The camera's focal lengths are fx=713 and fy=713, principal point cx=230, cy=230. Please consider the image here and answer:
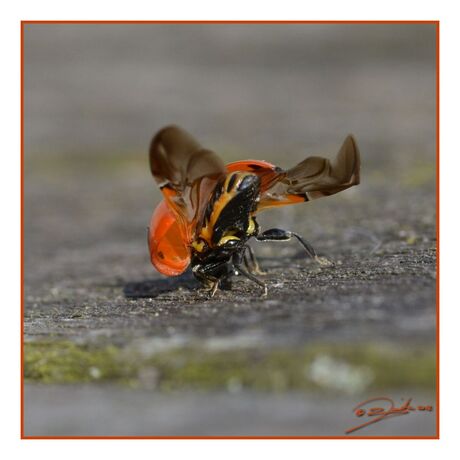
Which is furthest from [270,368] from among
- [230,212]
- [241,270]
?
[230,212]

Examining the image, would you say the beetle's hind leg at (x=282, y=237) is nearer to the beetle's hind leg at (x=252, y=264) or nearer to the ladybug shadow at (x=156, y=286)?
the beetle's hind leg at (x=252, y=264)

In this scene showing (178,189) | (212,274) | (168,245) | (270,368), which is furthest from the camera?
(168,245)

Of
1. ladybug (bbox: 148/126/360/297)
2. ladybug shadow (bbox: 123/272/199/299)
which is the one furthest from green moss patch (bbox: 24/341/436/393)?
ladybug shadow (bbox: 123/272/199/299)

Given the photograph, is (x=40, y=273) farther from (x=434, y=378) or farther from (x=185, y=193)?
(x=434, y=378)

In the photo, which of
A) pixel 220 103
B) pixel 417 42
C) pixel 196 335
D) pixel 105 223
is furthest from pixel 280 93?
pixel 196 335

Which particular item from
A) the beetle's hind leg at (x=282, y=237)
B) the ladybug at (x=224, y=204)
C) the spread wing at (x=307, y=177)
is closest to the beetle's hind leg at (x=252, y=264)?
the ladybug at (x=224, y=204)
